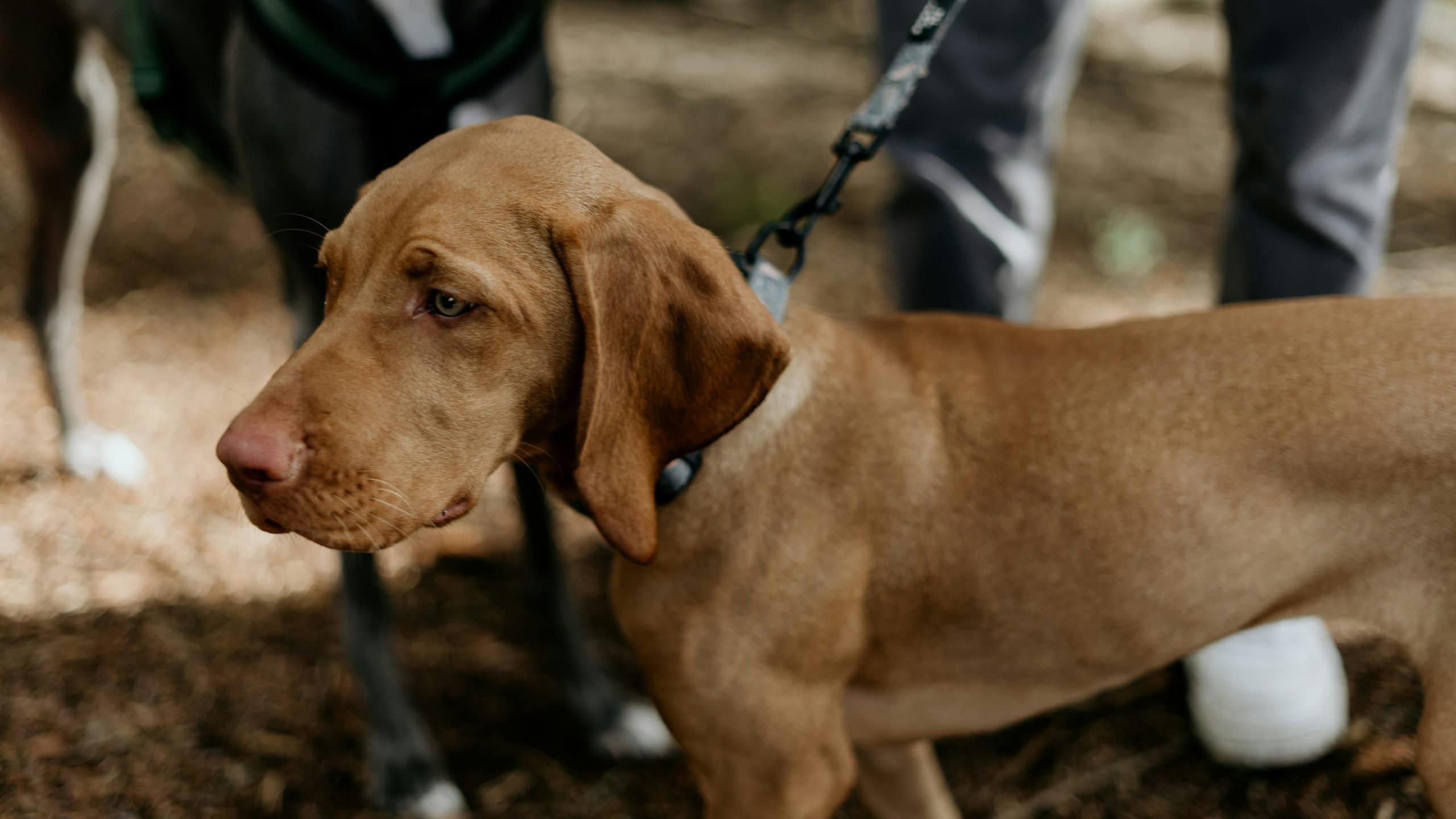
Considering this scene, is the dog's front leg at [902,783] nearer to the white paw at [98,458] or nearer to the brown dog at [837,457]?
the brown dog at [837,457]

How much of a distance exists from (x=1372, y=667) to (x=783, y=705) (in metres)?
2.01

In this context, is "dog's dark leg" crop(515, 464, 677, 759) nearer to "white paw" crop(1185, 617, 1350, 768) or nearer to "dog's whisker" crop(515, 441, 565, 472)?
"dog's whisker" crop(515, 441, 565, 472)

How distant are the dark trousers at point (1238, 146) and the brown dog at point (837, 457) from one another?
86cm

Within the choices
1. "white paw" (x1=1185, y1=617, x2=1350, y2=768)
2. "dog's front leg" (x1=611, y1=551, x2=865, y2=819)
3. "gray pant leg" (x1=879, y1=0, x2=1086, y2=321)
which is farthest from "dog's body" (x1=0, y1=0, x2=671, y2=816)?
"white paw" (x1=1185, y1=617, x2=1350, y2=768)

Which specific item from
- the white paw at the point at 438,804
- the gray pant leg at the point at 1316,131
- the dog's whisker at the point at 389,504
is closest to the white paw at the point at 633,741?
the white paw at the point at 438,804

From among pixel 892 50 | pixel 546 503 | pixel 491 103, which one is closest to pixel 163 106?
pixel 491 103

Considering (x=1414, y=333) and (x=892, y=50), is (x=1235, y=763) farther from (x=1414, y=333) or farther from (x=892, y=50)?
(x=892, y=50)

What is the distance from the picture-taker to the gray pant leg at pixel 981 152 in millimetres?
3049

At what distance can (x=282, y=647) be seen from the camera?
3.39 meters

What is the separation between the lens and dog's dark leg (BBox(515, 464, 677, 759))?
10.4 feet

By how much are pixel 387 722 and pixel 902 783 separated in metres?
1.29

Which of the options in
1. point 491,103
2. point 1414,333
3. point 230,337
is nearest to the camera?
point 1414,333

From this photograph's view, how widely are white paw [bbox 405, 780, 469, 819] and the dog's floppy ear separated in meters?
1.35

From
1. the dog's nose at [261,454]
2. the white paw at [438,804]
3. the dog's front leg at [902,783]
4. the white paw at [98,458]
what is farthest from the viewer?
the white paw at [98,458]
